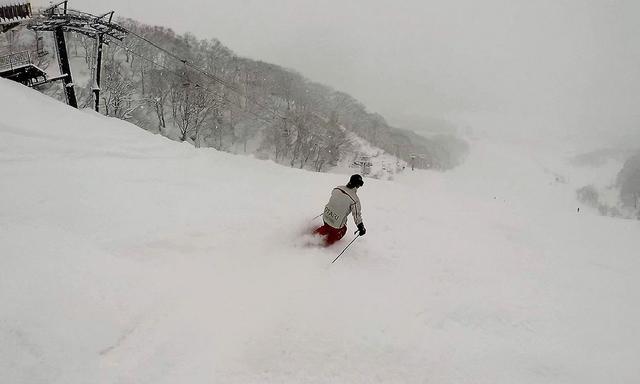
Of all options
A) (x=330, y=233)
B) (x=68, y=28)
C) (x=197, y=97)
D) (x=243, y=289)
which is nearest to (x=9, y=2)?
(x=68, y=28)

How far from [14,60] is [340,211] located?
24.1m

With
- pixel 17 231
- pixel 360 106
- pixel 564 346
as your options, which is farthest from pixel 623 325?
pixel 360 106

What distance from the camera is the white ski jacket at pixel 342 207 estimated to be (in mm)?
8070

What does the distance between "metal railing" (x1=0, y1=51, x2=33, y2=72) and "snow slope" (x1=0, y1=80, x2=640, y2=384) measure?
11185 millimetres

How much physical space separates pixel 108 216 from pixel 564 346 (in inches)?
348

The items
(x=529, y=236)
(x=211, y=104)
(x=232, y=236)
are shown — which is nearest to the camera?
(x=232, y=236)

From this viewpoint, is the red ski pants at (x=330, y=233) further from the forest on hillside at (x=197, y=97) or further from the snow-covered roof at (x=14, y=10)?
the forest on hillside at (x=197, y=97)

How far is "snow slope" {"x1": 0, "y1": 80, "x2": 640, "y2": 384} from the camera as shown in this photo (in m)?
4.47

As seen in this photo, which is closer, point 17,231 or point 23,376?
point 23,376

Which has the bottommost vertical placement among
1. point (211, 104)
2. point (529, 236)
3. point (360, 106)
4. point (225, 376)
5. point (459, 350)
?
point (225, 376)

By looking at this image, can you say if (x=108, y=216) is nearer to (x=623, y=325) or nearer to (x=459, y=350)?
(x=459, y=350)

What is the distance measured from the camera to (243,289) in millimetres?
6129

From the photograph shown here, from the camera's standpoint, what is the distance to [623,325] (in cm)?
722

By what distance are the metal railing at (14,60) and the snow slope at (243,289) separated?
1119cm
